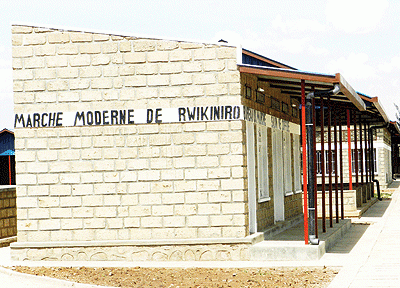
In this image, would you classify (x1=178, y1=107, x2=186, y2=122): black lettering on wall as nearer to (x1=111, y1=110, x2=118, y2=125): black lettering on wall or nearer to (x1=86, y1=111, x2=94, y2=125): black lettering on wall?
(x1=111, y1=110, x2=118, y2=125): black lettering on wall

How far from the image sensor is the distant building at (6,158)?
1660 inches

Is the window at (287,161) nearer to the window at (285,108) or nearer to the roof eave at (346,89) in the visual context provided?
the window at (285,108)

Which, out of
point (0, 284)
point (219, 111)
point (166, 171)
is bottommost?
point (0, 284)

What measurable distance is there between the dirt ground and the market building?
0.96m

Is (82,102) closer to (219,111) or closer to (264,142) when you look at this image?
(219,111)

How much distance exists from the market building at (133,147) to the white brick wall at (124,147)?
2cm

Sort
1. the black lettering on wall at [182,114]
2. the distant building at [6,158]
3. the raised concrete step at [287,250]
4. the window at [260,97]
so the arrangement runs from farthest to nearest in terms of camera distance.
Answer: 1. the distant building at [6,158]
2. the window at [260,97]
3. the black lettering on wall at [182,114]
4. the raised concrete step at [287,250]

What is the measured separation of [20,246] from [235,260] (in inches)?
159

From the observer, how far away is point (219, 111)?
41.2ft

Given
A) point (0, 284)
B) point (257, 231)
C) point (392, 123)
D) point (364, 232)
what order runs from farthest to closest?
point (392, 123) < point (364, 232) < point (257, 231) < point (0, 284)

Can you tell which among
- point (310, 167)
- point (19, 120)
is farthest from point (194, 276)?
point (19, 120)

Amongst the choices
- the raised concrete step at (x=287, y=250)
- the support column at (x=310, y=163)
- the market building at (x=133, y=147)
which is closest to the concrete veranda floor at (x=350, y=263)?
the raised concrete step at (x=287, y=250)

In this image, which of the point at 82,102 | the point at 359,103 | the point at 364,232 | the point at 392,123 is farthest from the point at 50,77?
the point at 392,123

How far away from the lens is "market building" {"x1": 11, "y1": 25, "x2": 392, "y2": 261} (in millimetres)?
12539
